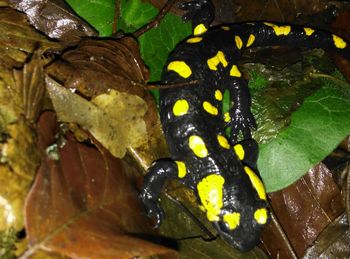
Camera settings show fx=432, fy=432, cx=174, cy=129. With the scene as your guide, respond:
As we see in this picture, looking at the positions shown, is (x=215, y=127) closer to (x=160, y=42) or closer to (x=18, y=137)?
(x=160, y=42)

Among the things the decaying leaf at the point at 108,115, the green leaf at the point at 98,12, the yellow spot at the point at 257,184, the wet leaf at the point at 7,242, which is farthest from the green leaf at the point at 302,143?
the wet leaf at the point at 7,242

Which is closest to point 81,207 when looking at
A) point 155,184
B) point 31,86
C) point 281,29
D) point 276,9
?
point 31,86

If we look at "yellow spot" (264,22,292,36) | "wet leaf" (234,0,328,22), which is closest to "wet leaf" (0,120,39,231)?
"yellow spot" (264,22,292,36)

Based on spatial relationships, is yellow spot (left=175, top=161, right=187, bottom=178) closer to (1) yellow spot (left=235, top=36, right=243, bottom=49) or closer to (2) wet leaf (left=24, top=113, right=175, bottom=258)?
(2) wet leaf (left=24, top=113, right=175, bottom=258)

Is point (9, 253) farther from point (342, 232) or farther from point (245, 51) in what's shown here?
point (245, 51)

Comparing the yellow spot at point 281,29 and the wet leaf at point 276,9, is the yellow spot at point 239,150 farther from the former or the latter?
the wet leaf at point 276,9
